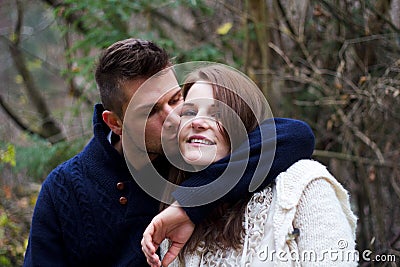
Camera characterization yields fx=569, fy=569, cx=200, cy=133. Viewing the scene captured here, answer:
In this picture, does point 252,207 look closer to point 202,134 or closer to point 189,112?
point 202,134

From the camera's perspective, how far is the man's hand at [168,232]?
186cm

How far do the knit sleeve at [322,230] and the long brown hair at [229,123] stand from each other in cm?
22

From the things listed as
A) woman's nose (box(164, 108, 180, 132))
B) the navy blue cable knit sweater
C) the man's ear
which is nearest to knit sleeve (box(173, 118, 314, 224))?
woman's nose (box(164, 108, 180, 132))

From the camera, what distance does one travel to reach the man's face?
7.50ft

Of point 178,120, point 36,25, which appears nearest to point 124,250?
point 178,120

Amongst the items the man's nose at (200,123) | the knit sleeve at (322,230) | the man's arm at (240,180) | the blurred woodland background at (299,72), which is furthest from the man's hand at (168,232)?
the blurred woodland background at (299,72)

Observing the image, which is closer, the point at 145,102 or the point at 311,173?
the point at 311,173

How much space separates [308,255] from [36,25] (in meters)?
5.14

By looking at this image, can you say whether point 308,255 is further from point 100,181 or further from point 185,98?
point 100,181

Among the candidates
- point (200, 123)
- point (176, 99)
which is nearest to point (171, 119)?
point (176, 99)

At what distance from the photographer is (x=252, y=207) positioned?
6.40ft

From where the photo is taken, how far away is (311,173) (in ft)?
6.23

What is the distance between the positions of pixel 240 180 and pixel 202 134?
21 centimetres

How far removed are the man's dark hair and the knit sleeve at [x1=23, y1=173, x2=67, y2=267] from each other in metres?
0.51
